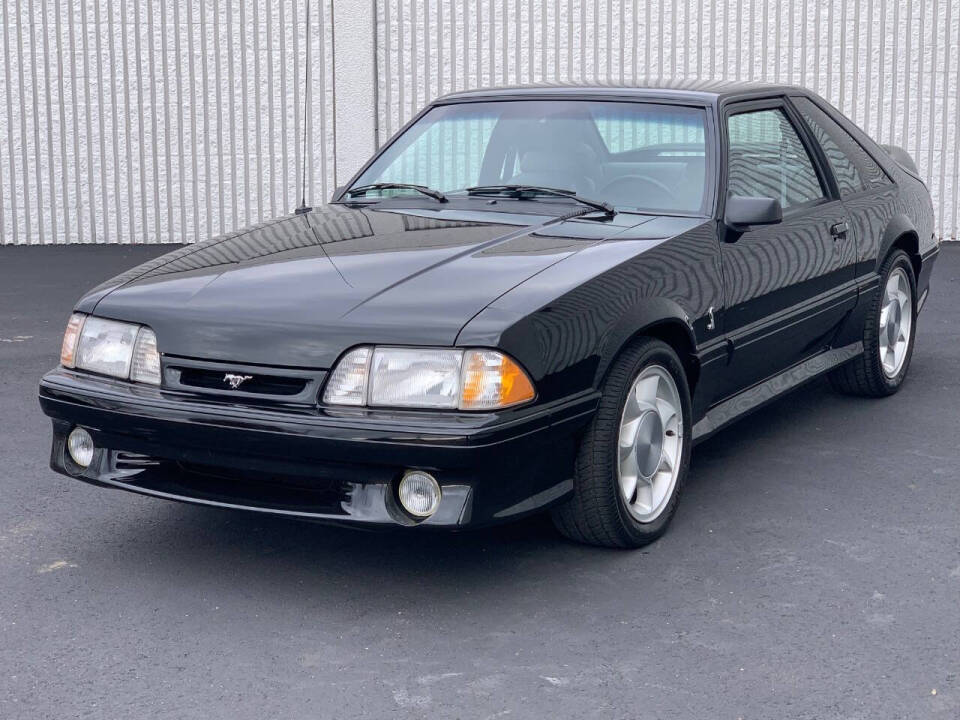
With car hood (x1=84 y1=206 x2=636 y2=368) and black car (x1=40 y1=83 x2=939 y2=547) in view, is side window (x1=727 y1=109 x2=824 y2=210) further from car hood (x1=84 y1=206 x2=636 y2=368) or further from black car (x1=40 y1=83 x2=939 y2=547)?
car hood (x1=84 y1=206 x2=636 y2=368)

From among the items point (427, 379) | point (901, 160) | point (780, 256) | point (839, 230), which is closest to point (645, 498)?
point (427, 379)

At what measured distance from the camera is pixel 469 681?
3.40 metres

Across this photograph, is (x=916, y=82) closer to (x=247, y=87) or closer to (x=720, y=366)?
(x=247, y=87)

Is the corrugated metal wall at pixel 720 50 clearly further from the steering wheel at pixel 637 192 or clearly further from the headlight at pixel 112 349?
the headlight at pixel 112 349

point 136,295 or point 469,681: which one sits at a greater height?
point 136,295

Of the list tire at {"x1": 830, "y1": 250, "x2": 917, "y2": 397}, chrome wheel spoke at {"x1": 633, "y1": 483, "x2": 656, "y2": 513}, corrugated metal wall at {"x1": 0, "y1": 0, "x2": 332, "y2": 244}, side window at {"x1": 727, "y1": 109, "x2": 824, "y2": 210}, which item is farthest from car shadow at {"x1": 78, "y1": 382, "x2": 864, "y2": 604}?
corrugated metal wall at {"x1": 0, "y1": 0, "x2": 332, "y2": 244}

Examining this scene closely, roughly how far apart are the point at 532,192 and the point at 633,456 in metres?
1.17

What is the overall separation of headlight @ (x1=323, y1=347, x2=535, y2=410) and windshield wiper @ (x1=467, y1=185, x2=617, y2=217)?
127 centimetres

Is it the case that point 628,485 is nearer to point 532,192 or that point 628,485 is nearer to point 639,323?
point 639,323

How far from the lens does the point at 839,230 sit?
568 centimetres

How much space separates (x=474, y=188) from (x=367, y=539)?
4.75ft

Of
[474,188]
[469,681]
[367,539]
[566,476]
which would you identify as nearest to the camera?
[469,681]

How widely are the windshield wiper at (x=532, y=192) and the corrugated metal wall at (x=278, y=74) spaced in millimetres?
7554

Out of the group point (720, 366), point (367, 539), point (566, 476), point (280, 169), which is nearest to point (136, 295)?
point (367, 539)
